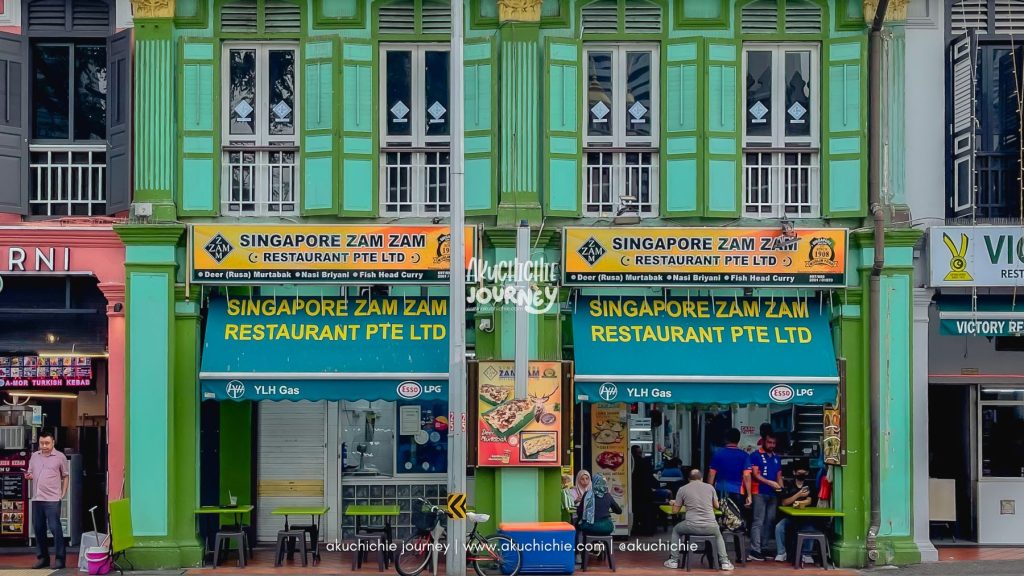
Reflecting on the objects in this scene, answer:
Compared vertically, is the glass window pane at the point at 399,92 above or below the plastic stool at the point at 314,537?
above

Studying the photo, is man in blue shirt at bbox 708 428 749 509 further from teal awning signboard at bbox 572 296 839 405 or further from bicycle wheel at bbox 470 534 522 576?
bicycle wheel at bbox 470 534 522 576

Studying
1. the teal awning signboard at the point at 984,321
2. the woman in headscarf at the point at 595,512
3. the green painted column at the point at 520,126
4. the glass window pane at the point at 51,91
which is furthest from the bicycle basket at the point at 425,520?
the teal awning signboard at the point at 984,321

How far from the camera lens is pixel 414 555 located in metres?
17.2

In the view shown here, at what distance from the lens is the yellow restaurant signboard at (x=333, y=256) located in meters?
17.4

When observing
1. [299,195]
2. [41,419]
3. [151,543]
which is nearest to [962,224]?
[299,195]

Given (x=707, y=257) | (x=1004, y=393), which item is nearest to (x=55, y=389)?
(x=707, y=257)

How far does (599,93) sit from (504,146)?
5.15 ft

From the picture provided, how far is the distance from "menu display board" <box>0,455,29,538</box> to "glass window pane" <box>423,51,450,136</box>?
7471 mm

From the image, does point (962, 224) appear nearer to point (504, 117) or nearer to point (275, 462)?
point (504, 117)

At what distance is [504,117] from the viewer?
1773 centimetres

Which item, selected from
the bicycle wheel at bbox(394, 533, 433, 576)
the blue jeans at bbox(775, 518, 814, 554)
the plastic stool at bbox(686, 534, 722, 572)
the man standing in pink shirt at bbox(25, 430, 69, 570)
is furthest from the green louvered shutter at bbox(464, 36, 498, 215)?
the man standing in pink shirt at bbox(25, 430, 69, 570)

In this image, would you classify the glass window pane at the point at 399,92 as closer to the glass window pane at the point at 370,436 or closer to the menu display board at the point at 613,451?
the glass window pane at the point at 370,436

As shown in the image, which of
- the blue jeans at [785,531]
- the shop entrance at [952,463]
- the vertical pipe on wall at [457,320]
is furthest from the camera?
the shop entrance at [952,463]

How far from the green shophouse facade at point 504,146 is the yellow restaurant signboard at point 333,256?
0.42m
